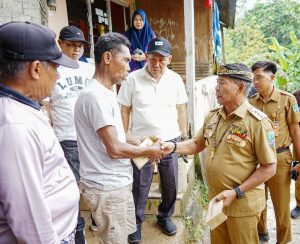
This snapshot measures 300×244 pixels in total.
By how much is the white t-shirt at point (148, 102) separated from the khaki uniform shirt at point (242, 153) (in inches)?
32.7

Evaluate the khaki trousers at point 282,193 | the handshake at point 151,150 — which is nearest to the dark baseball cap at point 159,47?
the handshake at point 151,150

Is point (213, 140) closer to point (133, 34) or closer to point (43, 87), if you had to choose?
point (43, 87)

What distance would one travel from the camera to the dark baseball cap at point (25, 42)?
4.08 ft

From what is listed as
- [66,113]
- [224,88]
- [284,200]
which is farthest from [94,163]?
[284,200]

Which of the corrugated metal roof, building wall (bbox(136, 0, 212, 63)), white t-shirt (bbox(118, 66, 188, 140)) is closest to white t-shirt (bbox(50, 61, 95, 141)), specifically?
white t-shirt (bbox(118, 66, 188, 140))

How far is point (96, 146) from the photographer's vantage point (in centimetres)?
212

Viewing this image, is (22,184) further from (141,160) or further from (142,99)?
(142,99)

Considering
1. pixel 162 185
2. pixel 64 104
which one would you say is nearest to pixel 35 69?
pixel 64 104

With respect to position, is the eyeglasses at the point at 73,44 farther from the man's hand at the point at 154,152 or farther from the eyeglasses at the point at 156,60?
the man's hand at the point at 154,152

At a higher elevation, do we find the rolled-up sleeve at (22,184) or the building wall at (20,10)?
the building wall at (20,10)

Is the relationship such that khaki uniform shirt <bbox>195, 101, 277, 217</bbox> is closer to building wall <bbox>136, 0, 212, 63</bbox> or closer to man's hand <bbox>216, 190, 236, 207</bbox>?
man's hand <bbox>216, 190, 236, 207</bbox>

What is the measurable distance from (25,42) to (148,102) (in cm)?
192

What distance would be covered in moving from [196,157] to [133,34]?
2174 millimetres

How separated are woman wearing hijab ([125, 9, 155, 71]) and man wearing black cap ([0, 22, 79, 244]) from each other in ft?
9.43
